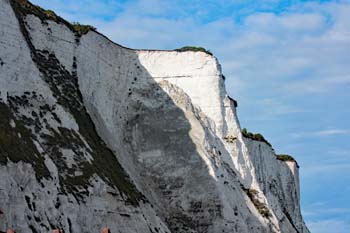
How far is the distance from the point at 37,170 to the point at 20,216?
3857mm

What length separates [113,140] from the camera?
53.3m

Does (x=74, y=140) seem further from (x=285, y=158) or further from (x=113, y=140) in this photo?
(x=285, y=158)

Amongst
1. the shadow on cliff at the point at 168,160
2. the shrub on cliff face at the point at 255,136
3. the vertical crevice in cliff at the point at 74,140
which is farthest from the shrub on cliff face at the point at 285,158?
the vertical crevice in cliff at the point at 74,140

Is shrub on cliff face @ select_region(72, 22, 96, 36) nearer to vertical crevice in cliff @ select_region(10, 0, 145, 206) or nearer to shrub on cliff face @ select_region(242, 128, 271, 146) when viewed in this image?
vertical crevice in cliff @ select_region(10, 0, 145, 206)

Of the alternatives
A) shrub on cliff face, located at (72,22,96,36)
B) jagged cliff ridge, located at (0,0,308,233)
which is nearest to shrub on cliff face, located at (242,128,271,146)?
jagged cliff ridge, located at (0,0,308,233)

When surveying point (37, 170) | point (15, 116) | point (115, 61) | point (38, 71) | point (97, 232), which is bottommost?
point (97, 232)

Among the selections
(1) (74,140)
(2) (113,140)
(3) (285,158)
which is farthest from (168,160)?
(3) (285,158)

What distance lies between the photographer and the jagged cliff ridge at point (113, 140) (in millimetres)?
39250

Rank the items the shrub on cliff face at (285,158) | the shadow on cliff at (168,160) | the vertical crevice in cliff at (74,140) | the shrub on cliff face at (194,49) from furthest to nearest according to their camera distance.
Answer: the shrub on cliff face at (285,158)
the shrub on cliff face at (194,49)
the shadow on cliff at (168,160)
the vertical crevice in cliff at (74,140)

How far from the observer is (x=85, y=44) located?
54781mm

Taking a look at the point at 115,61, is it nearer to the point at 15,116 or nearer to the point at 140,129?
the point at 140,129

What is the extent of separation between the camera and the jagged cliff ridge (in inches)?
1545

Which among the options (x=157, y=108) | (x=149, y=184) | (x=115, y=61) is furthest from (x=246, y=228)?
(x=115, y=61)

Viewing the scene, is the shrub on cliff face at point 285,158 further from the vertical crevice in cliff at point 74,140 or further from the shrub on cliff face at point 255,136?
the vertical crevice in cliff at point 74,140
